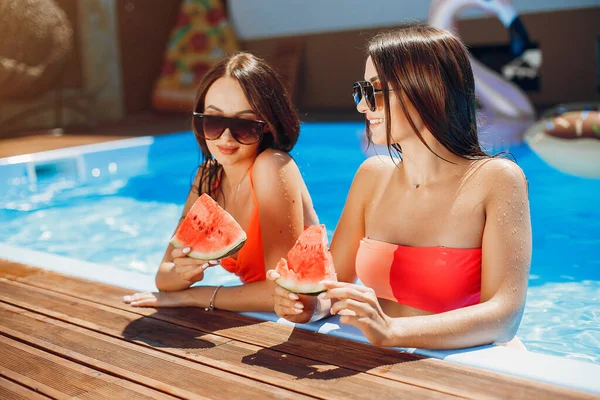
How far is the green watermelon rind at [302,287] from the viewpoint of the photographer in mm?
2195

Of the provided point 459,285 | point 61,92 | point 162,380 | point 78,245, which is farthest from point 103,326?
point 61,92

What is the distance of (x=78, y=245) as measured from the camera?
21.8ft

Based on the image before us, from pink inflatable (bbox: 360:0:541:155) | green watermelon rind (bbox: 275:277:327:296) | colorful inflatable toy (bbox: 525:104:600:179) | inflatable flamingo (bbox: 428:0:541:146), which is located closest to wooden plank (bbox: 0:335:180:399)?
green watermelon rind (bbox: 275:277:327:296)

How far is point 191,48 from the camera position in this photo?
16.3m

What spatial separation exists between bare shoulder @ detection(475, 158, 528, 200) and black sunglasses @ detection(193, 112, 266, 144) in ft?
3.42

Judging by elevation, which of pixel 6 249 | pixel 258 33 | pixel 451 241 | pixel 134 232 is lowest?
pixel 134 232

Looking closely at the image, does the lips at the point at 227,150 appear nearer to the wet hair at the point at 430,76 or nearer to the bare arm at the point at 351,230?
the bare arm at the point at 351,230

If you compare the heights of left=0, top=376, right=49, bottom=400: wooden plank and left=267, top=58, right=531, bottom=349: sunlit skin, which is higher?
left=267, top=58, right=531, bottom=349: sunlit skin

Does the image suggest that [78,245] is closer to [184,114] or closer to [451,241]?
[451,241]

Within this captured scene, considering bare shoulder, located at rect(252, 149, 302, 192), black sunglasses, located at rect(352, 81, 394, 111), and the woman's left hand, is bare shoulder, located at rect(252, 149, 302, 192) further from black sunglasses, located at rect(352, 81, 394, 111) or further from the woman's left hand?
the woman's left hand

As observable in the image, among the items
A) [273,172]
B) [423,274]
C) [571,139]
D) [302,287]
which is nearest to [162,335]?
[302,287]

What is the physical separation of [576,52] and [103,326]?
489 inches

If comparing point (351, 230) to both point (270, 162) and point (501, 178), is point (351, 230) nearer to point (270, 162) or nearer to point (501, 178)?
point (270, 162)

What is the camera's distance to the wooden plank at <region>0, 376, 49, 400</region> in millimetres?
2172
